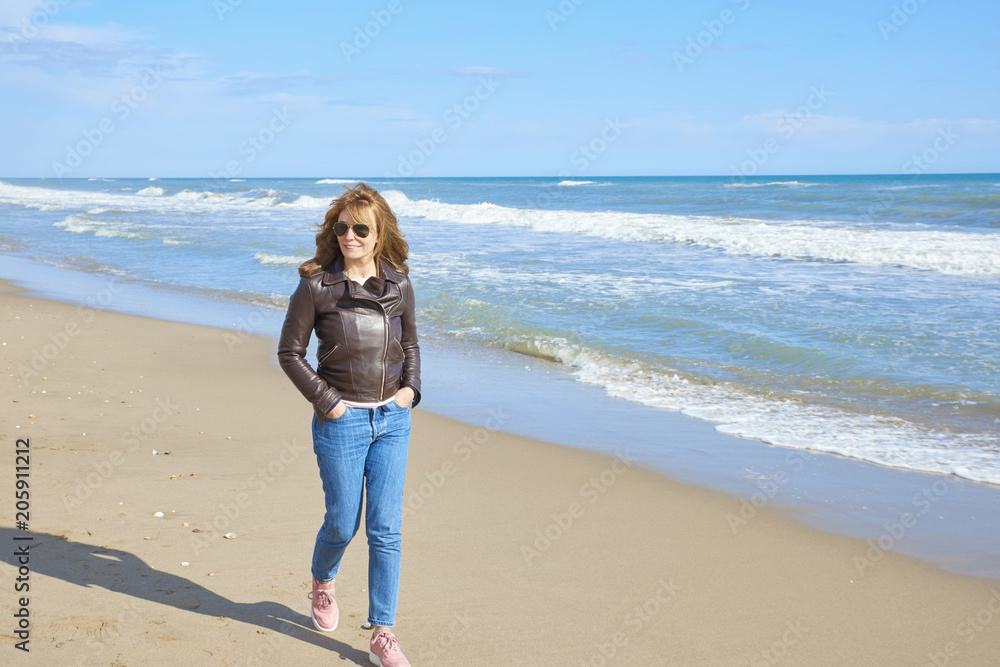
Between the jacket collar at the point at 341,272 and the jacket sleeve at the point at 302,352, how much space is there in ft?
0.27

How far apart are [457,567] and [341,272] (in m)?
1.73

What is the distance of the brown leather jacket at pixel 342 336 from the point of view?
297 centimetres

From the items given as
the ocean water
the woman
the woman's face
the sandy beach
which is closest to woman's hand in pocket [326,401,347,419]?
the woman

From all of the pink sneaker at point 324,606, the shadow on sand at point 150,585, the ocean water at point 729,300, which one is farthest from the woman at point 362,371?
the ocean water at point 729,300

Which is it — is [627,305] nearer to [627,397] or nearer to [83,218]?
[627,397]

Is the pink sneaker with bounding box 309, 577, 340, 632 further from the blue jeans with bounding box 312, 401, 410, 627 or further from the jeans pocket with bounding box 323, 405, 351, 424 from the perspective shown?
the jeans pocket with bounding box 323, 405, 351, 424

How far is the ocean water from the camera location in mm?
7039

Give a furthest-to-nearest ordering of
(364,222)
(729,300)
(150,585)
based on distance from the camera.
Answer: (729,300) < (150,585) < (364,222)

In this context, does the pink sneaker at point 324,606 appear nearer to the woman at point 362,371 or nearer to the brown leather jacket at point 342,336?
the woman at point 362,371

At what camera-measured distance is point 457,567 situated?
3.96 m

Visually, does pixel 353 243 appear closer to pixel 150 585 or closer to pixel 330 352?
pixel 330 352

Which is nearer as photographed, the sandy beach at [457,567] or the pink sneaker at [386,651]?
the pink sneaker at [386,651]

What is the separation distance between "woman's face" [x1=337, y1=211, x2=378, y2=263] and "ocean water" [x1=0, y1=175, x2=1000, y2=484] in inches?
167

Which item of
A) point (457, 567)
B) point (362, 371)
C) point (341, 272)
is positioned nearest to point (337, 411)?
point (362, 371)
